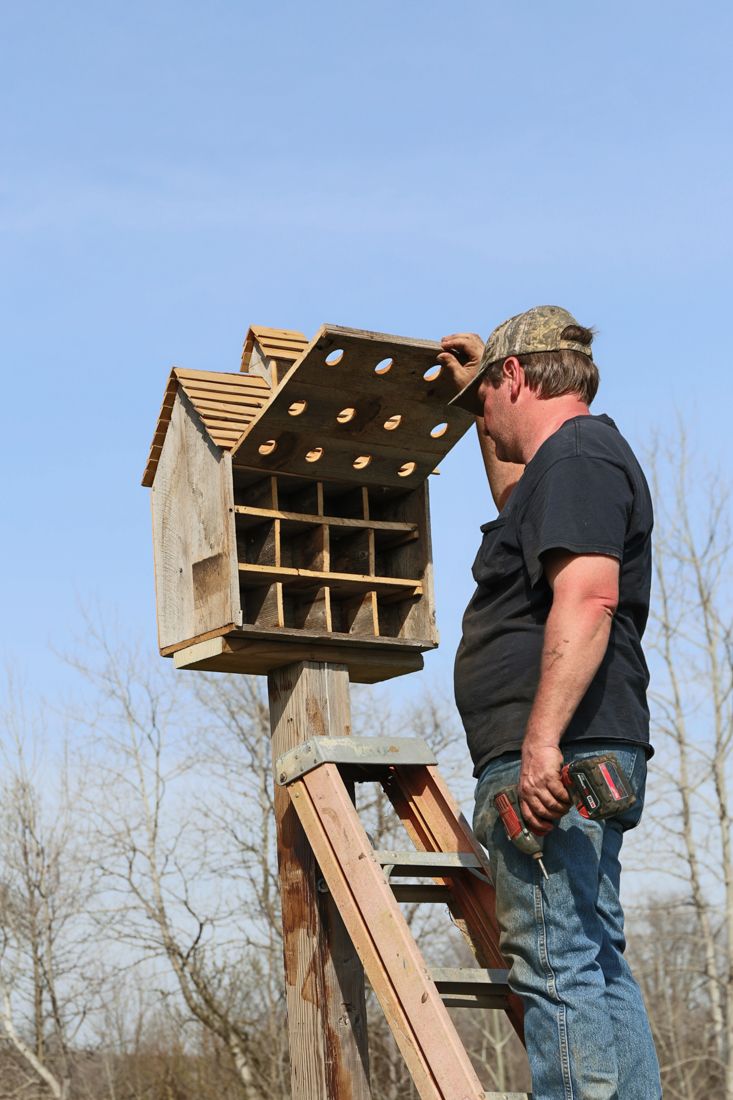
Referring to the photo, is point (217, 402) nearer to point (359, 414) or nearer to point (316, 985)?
point (359, 414)

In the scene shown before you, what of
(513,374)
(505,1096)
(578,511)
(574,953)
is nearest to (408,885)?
(505,1096)

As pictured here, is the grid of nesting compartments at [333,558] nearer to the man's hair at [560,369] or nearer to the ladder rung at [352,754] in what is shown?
the ladder rung at [352,754]

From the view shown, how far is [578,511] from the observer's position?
8.86 feet

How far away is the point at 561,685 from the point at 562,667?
0.04m

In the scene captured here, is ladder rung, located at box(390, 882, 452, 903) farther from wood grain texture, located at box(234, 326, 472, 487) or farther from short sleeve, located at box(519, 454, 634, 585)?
wood grain texture, located at box(234, 326, 472, 487)

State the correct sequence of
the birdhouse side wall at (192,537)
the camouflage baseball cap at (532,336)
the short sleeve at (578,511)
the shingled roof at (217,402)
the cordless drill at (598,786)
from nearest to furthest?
the cordless drill at (598,786), the short sleeve at (578,511), the camouflage baseball cap at (532,336), the birdhouse side wall at (192,537), the shingled roof at (217,402)

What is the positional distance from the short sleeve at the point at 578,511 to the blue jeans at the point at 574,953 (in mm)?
423

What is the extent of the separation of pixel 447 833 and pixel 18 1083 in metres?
15.9

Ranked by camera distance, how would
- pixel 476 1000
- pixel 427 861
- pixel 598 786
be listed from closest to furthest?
pixel 598 786
pixel 476 1000
pixel 427 861

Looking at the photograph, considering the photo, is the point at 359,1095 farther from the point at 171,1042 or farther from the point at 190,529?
the point at 171,1042

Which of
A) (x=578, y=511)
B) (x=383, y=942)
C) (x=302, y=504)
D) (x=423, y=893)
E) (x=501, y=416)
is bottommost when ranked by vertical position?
(x=383, y=942)

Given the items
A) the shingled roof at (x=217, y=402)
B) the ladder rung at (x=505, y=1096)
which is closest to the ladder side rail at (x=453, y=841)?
the ladder rung at (x=505, y=1096)

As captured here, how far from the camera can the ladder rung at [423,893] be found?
132 inches

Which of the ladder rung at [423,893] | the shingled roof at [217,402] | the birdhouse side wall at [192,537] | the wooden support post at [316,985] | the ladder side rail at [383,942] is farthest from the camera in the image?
the shingled roof at [217,402]
